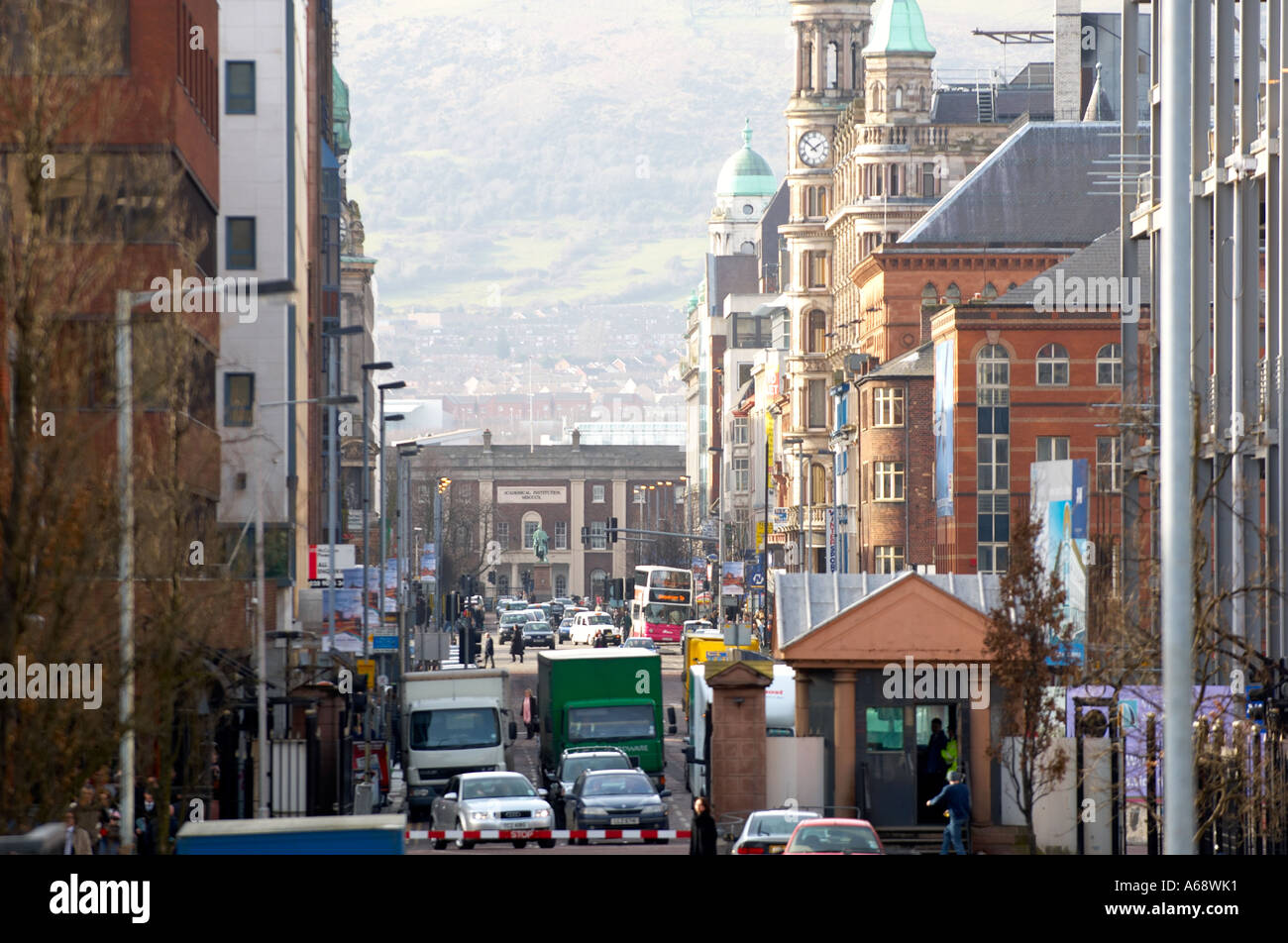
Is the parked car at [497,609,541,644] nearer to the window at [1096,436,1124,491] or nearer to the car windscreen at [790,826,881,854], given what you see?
the window at [1096,436,1124,491]

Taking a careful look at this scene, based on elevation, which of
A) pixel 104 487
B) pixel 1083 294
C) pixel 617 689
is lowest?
pixel 617 689

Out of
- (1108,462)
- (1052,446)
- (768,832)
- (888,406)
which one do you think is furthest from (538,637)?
(768,832)

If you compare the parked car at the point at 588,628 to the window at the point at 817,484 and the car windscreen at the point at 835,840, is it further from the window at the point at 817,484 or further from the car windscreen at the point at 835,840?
the car windscreen at the point at 835,840

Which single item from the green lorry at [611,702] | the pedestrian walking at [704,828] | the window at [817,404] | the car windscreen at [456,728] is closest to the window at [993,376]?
the green lorry at [611,702]

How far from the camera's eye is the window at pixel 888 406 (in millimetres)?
81562

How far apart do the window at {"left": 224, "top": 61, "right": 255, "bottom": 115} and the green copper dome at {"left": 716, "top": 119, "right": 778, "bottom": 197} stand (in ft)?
455

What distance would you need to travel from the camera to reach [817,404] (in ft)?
348

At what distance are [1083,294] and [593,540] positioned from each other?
436 ft

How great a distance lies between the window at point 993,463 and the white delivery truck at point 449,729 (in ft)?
99.4

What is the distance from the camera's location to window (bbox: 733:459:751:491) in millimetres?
147125
